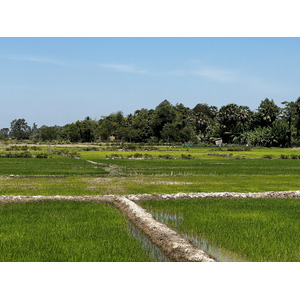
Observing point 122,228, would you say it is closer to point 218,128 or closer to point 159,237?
point 159,237

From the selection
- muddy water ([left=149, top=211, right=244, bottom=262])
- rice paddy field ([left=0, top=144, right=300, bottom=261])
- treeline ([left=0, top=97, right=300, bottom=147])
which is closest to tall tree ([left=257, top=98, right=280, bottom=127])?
treeline ([left=0, top=97, right=300, bottom=147])

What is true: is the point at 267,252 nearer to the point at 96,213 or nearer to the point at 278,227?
the point at 278,227

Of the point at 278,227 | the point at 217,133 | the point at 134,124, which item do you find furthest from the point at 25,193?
the point at 134,124

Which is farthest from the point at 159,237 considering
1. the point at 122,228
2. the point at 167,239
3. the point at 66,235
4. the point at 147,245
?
the point at 66,235

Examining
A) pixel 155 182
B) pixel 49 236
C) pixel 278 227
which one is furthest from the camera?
pixel 155 182

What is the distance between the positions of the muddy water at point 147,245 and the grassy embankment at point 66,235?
19 centimetres

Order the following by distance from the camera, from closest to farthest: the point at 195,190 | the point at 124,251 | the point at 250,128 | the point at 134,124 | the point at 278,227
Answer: the point at 124,251, the point at 278,227, the point at 195,190, the point at 250,128, the point at 134,124

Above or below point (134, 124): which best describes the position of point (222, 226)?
below

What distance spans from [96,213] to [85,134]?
90106 millimetres

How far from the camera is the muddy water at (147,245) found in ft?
23.2

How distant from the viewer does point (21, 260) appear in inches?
249

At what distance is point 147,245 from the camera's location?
789 centimetres

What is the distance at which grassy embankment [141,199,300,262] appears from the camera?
7.16m

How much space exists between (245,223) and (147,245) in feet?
9.90
